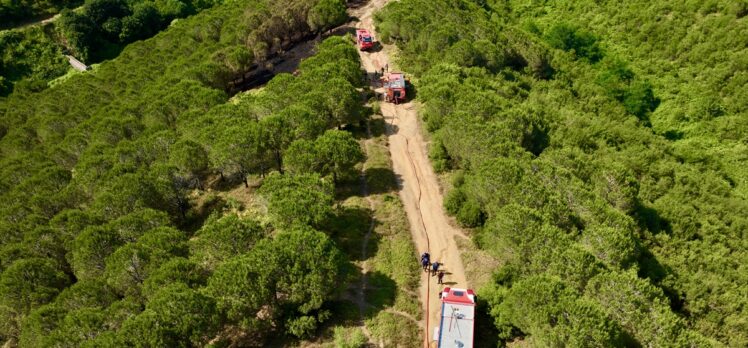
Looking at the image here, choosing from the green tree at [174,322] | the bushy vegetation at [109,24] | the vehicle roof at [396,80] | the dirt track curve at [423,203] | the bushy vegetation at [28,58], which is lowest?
the bushy vegetation at [28,58]

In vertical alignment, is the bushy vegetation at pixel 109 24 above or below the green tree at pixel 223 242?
below

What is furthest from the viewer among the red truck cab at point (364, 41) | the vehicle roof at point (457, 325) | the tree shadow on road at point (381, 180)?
the red truck cab at point (364, 41)

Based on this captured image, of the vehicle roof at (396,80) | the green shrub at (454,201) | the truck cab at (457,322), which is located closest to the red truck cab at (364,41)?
the vehicle roof at (396,80)

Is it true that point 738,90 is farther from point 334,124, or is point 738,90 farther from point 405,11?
point 334,124

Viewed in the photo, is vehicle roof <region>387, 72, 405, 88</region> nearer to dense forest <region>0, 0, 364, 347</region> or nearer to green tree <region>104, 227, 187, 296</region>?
dense forest <region>0, 0, 364, 347</region>

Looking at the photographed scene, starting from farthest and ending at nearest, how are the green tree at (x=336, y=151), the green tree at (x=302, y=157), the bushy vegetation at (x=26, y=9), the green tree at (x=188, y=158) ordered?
the bushy vegetation at (x=26, y=9)
the green tree at (x=188, y=158)
the green tree at (x=336, y=151)
the green tree at (x=302, y=157)

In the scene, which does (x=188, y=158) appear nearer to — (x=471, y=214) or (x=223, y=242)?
(x=223, y=242)

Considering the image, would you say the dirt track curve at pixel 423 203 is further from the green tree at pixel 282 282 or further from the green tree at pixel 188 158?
the green tree at pixel 188 158
